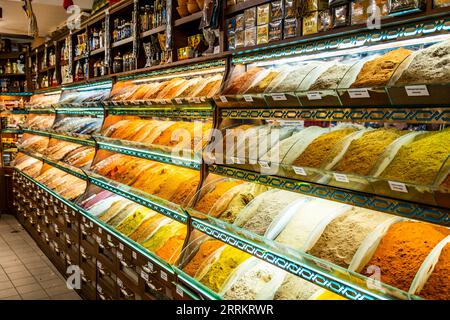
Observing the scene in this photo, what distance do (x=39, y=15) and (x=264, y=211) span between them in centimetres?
682

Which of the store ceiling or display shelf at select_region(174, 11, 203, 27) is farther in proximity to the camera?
the store ceiling

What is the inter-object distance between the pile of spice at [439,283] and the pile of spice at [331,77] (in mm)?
842

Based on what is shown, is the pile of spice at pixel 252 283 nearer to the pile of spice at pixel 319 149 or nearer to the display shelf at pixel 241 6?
the pile of spice at pixel 319 149

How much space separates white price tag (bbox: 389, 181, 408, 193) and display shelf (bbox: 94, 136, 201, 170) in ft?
4.86

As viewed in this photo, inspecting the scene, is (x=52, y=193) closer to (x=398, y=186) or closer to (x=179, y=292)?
(x=179, y=292)

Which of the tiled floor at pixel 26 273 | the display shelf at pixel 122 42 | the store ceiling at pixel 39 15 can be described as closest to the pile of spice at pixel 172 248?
the tiled floor at pixel 26 273

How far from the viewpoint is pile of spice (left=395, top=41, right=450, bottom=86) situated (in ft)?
4.71

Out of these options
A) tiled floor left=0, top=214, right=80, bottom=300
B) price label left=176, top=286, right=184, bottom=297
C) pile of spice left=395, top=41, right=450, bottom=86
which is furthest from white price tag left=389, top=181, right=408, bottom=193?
tiled floor left=0, top=214, right=80, bottom=300

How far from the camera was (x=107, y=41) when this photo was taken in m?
4.70

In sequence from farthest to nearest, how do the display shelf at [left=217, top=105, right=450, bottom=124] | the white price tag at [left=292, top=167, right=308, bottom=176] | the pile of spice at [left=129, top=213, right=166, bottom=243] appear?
1. the pile of spice at [left=129, top=213, right=166, bottom=243]
2. the white price tag at [left=292, top=167, right=308, bottom=176]
3. the display shelf at [left=217, top=105, right=450, bottom=124]

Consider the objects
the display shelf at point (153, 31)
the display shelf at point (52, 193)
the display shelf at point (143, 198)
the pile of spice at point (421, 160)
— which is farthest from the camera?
the display shelf at point (52, 193)

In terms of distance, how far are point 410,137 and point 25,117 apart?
28.7 ft

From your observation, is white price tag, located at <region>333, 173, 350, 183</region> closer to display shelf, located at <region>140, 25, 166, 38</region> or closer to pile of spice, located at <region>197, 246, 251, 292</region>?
pile of spice, located at <region>197, 246, 251, 292</region>

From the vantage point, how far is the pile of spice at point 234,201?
230 centimetres
